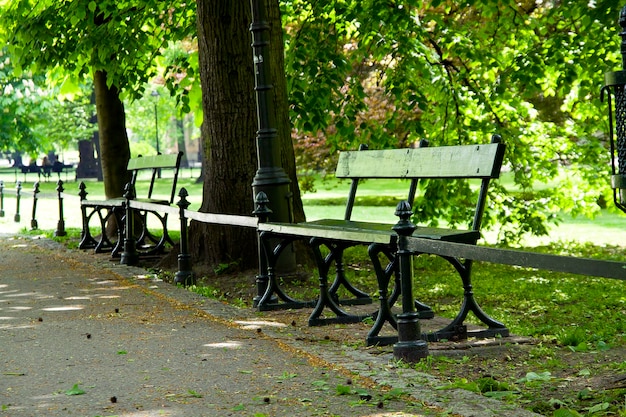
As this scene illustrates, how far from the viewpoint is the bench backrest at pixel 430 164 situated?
6.93 meters

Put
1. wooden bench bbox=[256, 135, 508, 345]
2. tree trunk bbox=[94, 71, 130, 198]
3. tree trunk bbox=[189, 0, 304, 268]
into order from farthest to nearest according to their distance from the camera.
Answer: tree trunk bbox=[94, 71, 130, 198], tree trunk bbox=[189, 0, 304, 268], wooden bench bbox=[256, 135, 508, 345]

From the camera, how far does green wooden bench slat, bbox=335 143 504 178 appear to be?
22.8ft

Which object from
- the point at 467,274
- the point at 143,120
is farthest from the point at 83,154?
the point at 467,274

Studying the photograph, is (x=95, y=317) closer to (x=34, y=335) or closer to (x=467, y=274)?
(x=34, y=335)

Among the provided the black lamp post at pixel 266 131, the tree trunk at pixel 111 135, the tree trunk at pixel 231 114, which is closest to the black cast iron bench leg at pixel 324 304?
the black lamp post at pixel 266 131

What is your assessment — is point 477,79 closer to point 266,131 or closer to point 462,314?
point 266,131

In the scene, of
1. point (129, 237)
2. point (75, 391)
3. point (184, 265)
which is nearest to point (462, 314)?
point (75, 391)

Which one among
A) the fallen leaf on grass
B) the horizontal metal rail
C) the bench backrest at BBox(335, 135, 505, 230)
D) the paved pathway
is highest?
the bench backrest at BBox(335, 135, 505, 230)

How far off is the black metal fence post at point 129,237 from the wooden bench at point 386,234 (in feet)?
11.8

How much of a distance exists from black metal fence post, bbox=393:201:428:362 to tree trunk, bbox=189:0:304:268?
4.80 m

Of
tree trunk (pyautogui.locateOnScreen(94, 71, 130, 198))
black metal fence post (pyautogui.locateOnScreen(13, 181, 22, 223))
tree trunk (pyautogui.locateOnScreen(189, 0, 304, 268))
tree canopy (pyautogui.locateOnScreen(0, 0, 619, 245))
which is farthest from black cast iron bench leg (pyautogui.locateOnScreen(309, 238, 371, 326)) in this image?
black metal fence post (pyautogui.locateOnScreen(13, 181, 22, 223))

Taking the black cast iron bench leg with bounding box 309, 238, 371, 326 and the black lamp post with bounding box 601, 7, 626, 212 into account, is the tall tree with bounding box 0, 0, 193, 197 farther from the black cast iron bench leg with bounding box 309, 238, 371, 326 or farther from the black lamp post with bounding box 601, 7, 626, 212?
the black lamp post with bounding box 601, 7, 626, 212

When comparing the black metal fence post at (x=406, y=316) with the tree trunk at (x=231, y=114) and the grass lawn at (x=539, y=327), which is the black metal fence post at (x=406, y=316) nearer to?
the grass lawn at (x=539, y=327)

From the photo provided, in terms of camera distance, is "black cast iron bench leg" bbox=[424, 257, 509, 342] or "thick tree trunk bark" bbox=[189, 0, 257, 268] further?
"thick tree trunk bark" bbox=[189, 0, 257, 268]
